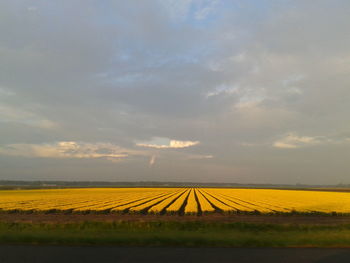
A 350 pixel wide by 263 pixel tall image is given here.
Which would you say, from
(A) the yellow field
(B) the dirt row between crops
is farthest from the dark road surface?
(A) the yellow field

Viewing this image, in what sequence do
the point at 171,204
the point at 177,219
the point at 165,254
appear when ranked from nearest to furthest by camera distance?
the point at 165,254 < the point at 177,219 < the point at 171,204

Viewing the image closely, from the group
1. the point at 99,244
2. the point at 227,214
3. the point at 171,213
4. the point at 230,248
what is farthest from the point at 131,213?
the point at 230,248

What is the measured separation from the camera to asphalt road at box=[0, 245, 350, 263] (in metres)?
11.9

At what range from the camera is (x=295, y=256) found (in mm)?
12664

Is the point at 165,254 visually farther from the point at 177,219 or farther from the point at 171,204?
the point at 171,204

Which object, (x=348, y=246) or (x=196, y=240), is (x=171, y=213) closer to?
(x=196, y=240)

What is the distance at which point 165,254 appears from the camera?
12828 mm

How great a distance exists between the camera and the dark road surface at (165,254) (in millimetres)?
11867

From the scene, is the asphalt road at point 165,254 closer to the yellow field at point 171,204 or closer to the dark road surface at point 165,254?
the dark road surface at point 165,254

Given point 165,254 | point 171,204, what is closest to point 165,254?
point 165,254

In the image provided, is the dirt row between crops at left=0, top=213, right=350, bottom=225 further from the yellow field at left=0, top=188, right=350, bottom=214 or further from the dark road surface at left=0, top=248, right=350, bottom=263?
the dark road surface at left=0, top=248, right=350, bottom=263

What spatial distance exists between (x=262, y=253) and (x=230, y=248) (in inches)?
67.2

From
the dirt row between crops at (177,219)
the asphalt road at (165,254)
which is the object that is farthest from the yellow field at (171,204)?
the asphalt road at (165,254)

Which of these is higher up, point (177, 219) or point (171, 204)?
point (177, 219)
